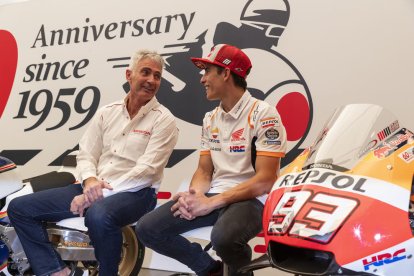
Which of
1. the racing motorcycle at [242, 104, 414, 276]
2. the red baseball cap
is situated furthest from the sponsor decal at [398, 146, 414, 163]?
the red baseball cap

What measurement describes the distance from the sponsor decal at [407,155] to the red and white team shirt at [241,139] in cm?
71

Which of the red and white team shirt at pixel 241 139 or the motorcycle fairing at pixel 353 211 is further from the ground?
the red and white team shirt at pixel 241 139

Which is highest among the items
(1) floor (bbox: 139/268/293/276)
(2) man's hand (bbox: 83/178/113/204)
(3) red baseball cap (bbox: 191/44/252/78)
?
(3) red baseball cap (bbox: 191/44/252/78)

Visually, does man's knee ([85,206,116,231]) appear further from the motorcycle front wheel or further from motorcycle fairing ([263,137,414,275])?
motorcycle fairing ([263,137,414,275])

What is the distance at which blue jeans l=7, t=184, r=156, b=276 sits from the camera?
7.66ft

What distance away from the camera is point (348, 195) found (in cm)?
150

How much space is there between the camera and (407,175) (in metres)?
1.56

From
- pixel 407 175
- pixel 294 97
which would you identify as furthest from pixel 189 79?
pixel 407 175

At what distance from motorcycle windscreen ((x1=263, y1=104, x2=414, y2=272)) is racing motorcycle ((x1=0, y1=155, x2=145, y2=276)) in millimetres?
1233

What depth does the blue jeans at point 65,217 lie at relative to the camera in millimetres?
2334

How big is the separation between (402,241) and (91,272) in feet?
Answer: 5.84

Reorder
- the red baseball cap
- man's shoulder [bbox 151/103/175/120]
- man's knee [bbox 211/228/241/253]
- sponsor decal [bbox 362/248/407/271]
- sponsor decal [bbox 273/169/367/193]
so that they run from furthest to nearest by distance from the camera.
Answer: man's shoulder [bbox 151/103/175/120] < the red baseball cap < man's knee [bbox 211/228/241/253] < sponsor decal [bbox 273/169/367/193] < sponsor decal [bbox 362/248/407/271]

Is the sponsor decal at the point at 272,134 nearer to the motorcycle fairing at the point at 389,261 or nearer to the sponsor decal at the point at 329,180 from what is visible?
the sponsor decal at the point at 329,180

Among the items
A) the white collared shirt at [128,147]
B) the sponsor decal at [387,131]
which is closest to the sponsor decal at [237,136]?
the white collared shirt at [128,147]
